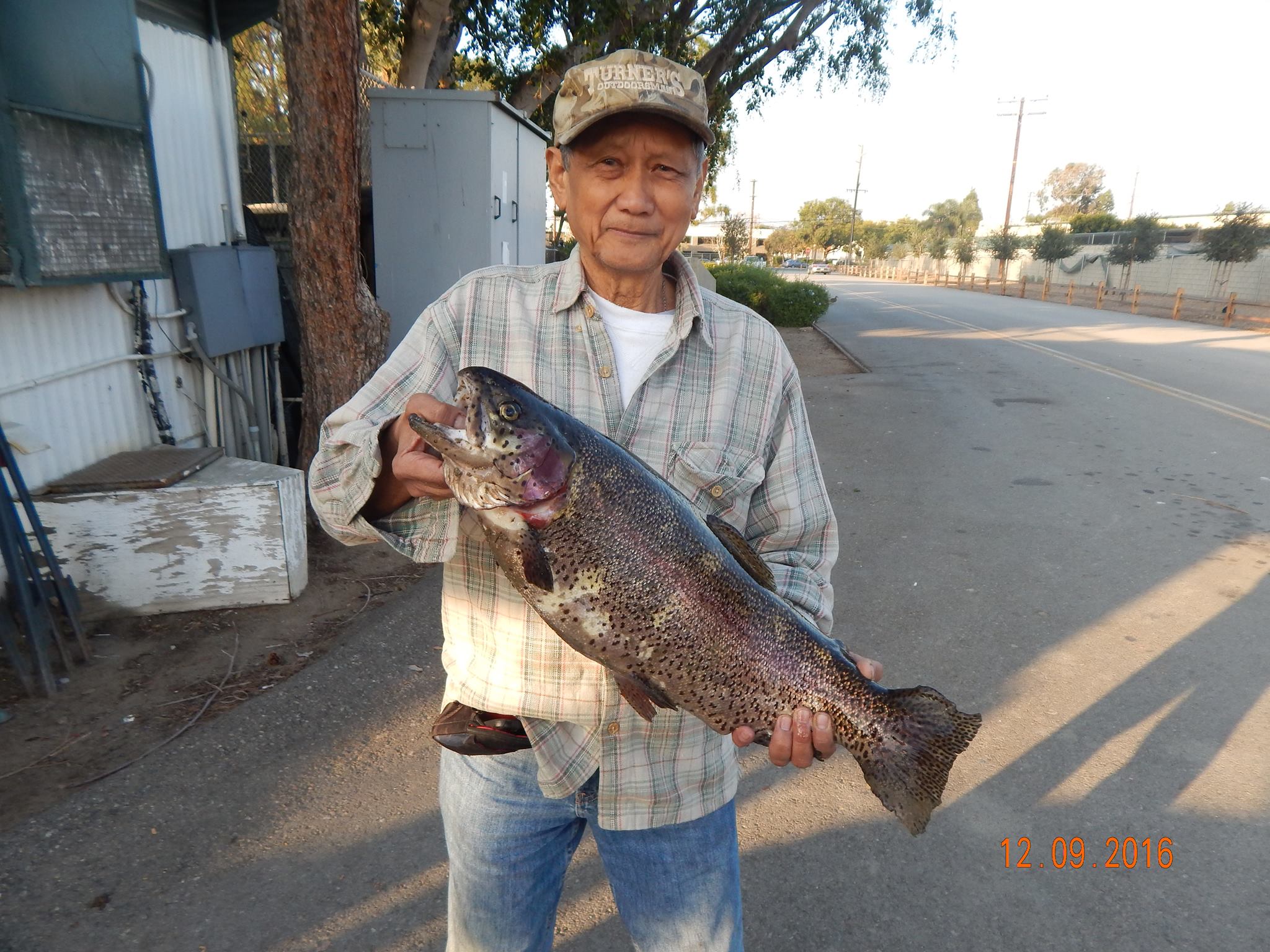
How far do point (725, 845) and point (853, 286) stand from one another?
5410 cm

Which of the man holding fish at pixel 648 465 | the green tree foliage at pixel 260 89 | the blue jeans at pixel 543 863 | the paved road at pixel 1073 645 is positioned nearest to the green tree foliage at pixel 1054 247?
the paved road at pixel 1073 645

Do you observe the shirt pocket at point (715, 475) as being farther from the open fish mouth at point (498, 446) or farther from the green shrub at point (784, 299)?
the green shrub at point (784, 299)

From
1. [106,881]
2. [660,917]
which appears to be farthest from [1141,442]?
[106,881]

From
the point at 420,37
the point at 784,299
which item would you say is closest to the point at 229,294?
the point at 420,37

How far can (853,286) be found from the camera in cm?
5259

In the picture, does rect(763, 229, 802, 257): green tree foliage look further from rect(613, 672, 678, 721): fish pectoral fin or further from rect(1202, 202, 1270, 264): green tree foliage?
rect(613, 672, 678, 721): fish pectoral fin

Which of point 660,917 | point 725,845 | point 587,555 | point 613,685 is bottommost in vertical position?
point 660,917

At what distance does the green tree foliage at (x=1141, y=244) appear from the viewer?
A: 3934 centimetres

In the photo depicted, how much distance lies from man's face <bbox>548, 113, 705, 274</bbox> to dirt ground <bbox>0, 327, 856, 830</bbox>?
322cm

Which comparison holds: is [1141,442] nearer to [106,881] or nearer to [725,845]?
[725,845]

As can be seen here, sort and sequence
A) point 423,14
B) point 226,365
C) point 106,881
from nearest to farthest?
point 106,881
point 226,365
point 423,14

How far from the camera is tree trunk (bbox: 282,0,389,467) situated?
531cm

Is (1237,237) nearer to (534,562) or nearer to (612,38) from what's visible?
(612,38)

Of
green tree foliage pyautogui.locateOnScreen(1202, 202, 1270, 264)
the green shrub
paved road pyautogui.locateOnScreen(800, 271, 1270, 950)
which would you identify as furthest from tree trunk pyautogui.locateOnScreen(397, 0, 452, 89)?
green tree foliage pyautogui.locateOnScreen(1202, 202, 1270, 264)
